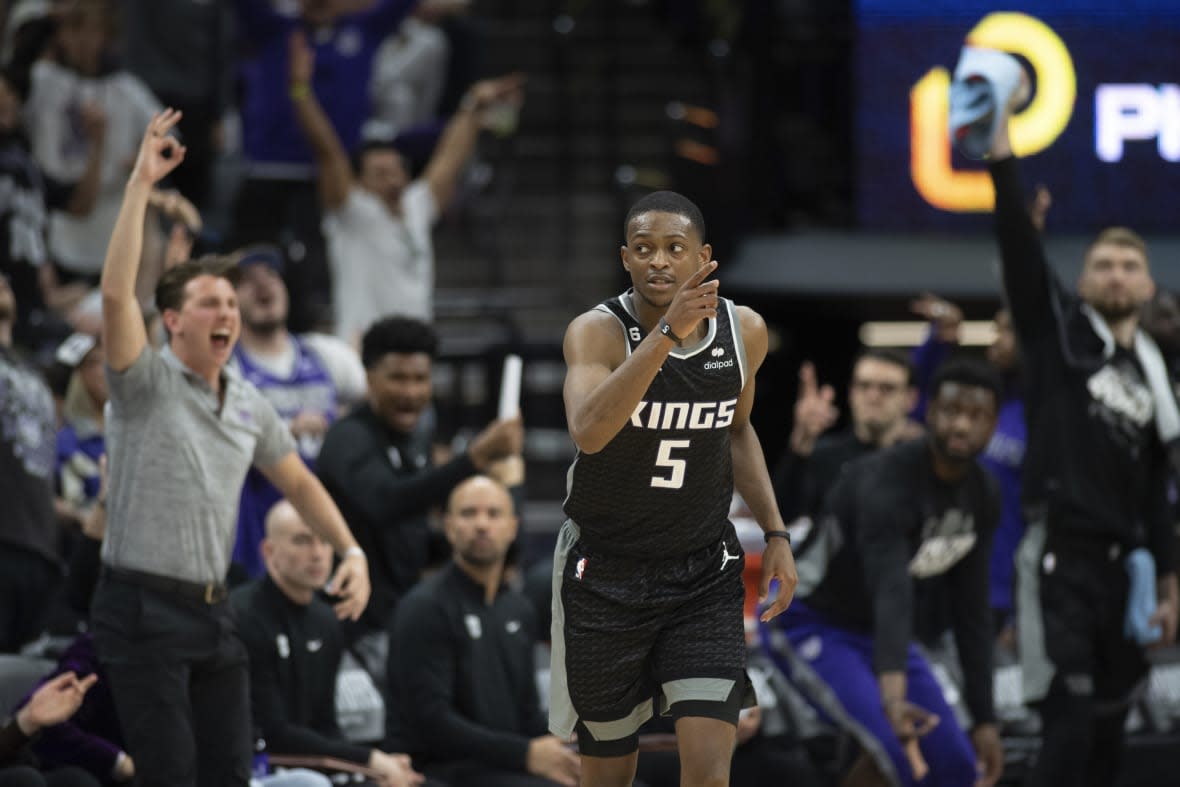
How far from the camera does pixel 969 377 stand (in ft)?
24.6

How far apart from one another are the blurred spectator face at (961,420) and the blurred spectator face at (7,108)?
4.80 m

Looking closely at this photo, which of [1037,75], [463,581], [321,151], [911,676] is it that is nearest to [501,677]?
[463,581]

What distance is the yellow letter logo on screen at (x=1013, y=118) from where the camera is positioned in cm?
1116

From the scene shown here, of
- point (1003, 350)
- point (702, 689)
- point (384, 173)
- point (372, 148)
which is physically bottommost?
point (702, 689)

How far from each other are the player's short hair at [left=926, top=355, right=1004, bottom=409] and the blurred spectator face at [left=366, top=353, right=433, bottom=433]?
6.67 feet

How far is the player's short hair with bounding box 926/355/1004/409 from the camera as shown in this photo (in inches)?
296

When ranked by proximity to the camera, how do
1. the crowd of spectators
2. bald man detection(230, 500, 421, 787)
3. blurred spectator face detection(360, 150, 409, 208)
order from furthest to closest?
blurred spectator face detection(360, 150, 409, 208), bald man detection(230, 500, 421, 787), the crowd of spectators

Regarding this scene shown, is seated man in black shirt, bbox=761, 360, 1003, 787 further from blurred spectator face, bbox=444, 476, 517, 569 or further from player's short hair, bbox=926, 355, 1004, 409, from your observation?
blurred spectator face, bbox=444, 476, 517, 569

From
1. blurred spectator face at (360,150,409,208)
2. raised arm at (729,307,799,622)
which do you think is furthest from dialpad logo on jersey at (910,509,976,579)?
blurred spectator face at (360,150,409,208)

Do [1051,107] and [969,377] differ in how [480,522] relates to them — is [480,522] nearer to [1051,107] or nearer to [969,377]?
[969,377]

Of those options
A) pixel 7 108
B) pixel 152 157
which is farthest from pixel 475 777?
pixel 7 108

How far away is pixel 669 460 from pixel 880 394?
13.3ft

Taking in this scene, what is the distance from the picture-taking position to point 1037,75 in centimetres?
1123

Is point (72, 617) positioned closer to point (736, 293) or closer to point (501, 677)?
point (501, 677)
